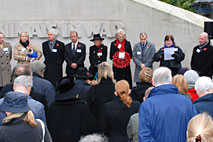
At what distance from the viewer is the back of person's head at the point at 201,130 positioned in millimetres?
2287

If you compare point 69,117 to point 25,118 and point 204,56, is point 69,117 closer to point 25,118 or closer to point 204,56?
point 25,118

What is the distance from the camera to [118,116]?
4609 millimetres

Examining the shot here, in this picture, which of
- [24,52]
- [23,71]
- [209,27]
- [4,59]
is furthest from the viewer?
[209,27]

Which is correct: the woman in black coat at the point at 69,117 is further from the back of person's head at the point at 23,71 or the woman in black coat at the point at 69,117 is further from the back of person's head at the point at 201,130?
the back of person's head at the point at 201,130

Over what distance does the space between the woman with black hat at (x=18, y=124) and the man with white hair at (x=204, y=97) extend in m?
1.91

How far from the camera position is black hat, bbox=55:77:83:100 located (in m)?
4.38

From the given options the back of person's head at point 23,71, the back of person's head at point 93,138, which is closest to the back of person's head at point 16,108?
the back of person's head at point 93,138

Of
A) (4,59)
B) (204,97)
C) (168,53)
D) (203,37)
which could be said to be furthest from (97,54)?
(204,97)

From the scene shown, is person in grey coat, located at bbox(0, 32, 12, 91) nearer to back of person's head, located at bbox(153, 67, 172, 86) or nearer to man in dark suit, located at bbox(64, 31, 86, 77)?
man in dark suit, located at bbox(64, 31, 86, 77)

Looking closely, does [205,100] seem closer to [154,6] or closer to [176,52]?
[176,52]

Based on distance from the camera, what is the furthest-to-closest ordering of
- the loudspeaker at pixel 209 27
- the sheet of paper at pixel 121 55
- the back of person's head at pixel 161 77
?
the loudspeaker at pixel 209 27 → the sheet of paper at pixel 121 55 → the back of person's head at pixel 161 77

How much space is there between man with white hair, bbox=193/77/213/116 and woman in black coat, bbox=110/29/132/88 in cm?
536

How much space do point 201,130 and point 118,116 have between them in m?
2.34

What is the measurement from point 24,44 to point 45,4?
7.47 ft
